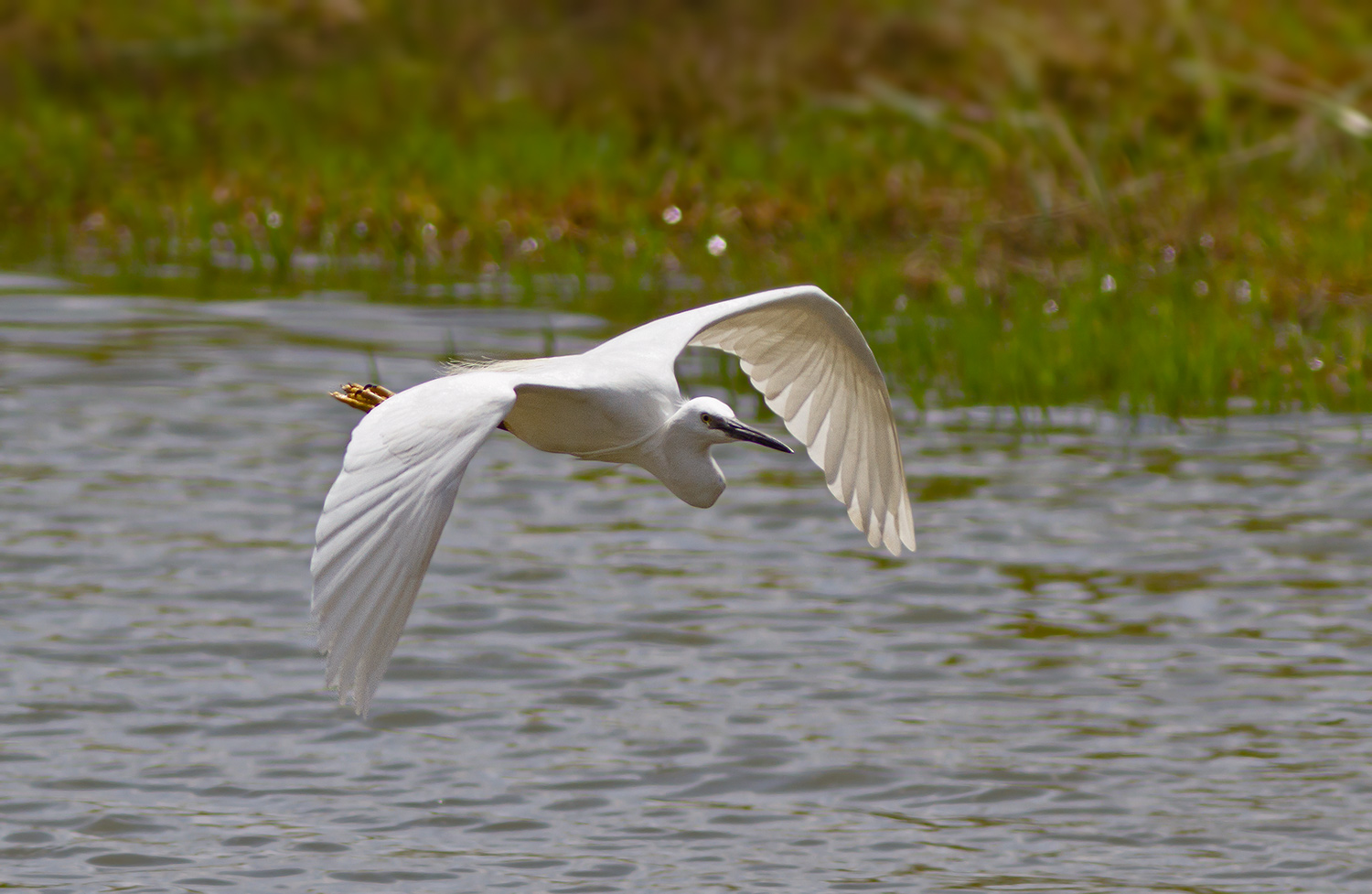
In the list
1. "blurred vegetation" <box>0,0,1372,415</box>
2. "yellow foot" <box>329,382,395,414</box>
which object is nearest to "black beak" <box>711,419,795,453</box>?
"yellow foot" <box>329,382,395,414</box>

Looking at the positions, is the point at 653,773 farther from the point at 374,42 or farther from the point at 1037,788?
the point at 374,42

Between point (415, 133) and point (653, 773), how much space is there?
1135 centimetres

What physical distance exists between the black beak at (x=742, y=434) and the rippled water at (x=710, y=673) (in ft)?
3.86

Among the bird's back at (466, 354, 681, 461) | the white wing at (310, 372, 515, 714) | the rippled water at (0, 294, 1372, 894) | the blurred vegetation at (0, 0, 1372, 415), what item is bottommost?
the rippled water at (0, 294, 1372, 894)

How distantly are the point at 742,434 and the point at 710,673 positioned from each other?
6.84 ft

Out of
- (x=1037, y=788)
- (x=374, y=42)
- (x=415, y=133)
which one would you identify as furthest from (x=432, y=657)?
(x=374, y=42)

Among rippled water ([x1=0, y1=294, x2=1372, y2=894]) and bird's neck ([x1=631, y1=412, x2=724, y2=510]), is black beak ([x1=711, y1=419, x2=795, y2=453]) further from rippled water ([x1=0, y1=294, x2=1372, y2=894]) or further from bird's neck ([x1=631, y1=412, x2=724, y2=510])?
rippled water ([x1=0, y1=294, x2=1372, y2=894])

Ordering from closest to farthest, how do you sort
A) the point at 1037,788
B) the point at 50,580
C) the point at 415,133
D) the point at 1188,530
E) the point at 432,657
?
the point at 1037,788 → the point at 432,657 → the point at 50,580 → the point at 1188,530 → the point at 415,133

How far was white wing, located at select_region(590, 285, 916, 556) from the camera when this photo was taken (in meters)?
6.42

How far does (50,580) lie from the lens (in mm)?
8281

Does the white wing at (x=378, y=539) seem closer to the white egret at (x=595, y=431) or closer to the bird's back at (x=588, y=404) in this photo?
the white egret at (x=595, y=431)

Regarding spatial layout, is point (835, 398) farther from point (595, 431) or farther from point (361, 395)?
point (361, 395)

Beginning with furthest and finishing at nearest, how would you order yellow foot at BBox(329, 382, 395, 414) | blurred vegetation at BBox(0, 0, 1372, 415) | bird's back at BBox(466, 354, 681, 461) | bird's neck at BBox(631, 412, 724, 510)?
1. blurred vegetation at BBox(0, 0, 1372, 415)
2. yellow foot at BBox(329, 382, 395, 414)
3. bird's neck at BBox(631, 412, 724, 510)
4. bird's back at BBox(466, 354, 681, 461)

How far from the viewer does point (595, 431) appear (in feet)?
18.0
